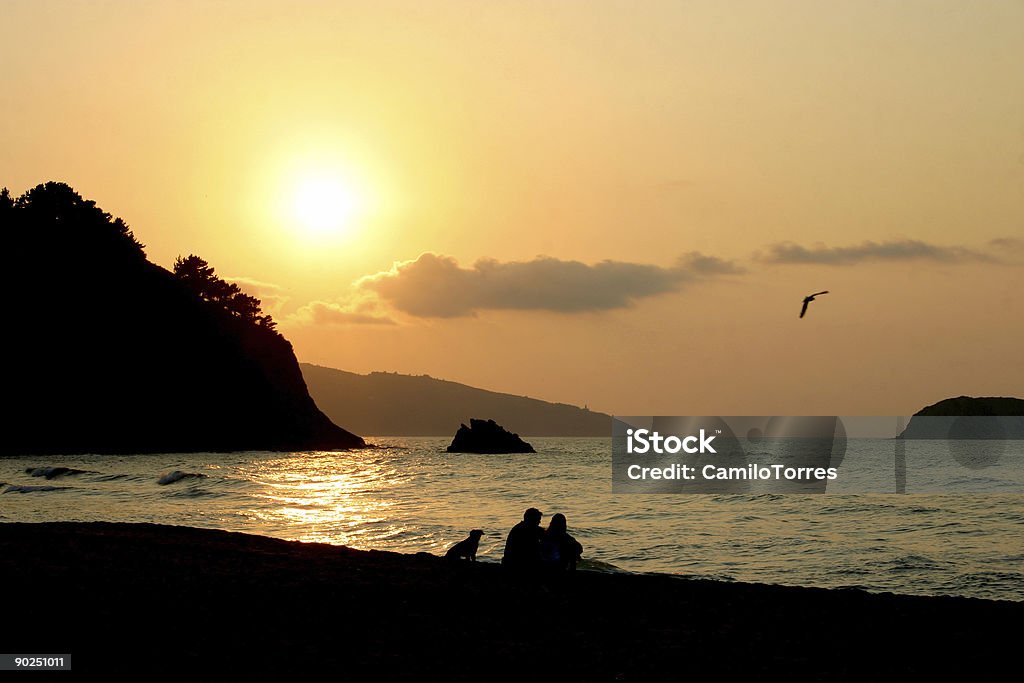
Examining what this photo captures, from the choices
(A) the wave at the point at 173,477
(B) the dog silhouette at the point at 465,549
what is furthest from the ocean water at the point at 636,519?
(B) the dog silhouette at the point at 465,549

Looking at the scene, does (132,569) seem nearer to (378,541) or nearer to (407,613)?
(407,613)

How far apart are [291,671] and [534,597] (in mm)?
6307

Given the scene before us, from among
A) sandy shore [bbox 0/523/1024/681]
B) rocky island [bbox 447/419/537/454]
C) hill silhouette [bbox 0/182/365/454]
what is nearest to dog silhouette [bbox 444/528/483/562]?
sandy shore [bbox 0/523/1024/681]

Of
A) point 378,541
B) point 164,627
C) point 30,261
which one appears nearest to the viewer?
point 164,627

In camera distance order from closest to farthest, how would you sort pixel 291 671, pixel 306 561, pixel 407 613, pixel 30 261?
pixel 291 671, pixel 407 613, pixel 306 561, pixel 30 261

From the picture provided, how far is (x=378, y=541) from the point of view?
110ft

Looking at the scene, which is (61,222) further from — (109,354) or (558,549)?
(558,549)

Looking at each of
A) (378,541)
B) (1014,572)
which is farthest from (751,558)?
(378,541)

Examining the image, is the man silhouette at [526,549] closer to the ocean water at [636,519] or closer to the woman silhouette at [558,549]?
the woman silhouette at [558,549]

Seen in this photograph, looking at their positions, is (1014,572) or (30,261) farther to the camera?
(30,261)

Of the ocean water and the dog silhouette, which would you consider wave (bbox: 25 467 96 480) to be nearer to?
the ocean water

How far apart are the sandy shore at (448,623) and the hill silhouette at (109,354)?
348 feet

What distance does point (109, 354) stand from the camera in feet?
410

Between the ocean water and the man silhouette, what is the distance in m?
8.14
